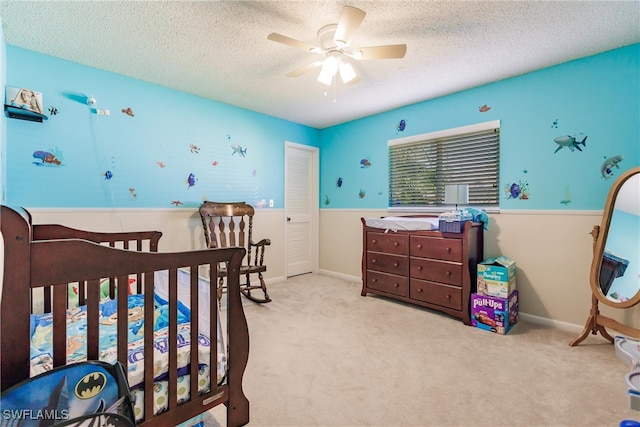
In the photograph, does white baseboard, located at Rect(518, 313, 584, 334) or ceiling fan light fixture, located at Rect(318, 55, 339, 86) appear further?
white baseboard, located at Rect(518, 313, 584, 334)

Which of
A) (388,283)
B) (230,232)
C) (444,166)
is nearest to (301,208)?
(230,232)

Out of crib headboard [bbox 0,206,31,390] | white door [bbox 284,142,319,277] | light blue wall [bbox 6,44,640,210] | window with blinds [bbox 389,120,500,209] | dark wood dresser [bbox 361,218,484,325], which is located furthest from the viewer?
white door [bbox 284,142,319,277]

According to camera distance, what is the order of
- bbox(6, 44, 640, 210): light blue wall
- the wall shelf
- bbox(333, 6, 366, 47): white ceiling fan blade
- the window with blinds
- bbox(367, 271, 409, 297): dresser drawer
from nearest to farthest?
bbox(333, 6, 366, 47): white ceiling fan blade < the wall shelf < bbox(6, 44, 640, 210): light blue wall < the window with blinds < bbox(367, 271, 409, 297): dresser drawer

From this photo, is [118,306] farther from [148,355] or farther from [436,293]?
[436,293]

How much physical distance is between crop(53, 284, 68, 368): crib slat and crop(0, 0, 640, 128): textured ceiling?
5.73 feet

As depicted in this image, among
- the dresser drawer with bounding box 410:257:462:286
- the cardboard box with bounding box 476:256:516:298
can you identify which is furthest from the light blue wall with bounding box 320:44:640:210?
the dresser drawer with bounding box 410:257:462:286

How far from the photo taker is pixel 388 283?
3121mm

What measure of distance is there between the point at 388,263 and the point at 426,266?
17.3 inches

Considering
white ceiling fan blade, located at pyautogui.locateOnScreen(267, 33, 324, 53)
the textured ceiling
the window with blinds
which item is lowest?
the window with blinds

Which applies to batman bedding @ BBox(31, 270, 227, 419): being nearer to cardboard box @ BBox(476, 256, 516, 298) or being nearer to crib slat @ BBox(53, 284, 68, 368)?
crib slat @ BBox(53, 284, 68, 368)

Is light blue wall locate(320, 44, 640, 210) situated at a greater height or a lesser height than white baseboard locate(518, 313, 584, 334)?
greater

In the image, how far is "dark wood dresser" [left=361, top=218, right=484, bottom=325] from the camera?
2.57 metres

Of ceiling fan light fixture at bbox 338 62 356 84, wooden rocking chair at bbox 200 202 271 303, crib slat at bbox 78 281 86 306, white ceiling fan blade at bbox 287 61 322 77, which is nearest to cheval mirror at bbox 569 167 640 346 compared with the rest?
ceiling fan light fixture at bbox 338 62 356 84

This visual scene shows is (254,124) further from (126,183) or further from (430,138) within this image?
(430,138)
